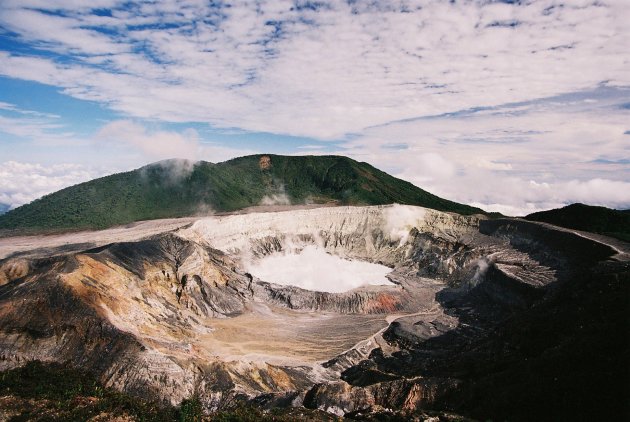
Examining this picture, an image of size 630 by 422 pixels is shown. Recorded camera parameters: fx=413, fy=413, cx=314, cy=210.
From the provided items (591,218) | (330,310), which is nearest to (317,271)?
(330,310)

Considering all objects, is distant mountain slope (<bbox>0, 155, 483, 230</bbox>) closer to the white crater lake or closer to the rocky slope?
the rocky slope

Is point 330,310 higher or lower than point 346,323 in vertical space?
higher

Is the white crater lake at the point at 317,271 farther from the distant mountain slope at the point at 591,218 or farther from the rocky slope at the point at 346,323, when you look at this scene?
the distant mountain slope at the point at 591,218

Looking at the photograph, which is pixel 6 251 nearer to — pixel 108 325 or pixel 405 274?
pixel 108 325

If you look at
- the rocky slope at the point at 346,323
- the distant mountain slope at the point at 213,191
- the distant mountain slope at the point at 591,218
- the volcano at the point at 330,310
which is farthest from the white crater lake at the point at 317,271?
the distant mountain slope at the point at 591,218

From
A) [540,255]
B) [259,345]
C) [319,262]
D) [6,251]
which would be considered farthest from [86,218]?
[540,255]

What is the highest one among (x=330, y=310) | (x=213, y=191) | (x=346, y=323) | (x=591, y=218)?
(x=213, y=191)

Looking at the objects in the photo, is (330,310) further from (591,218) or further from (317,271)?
(591,218)
